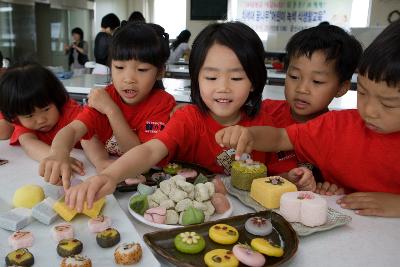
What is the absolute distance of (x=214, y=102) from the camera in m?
1.09

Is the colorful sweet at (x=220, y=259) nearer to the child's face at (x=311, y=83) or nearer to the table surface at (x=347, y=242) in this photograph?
the table surface at (x=347, y=242)

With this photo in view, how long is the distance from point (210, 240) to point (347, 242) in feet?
0.92

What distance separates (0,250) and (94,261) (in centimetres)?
17

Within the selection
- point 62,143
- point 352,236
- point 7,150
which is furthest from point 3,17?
point 352,236

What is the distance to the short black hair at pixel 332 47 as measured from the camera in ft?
4.08

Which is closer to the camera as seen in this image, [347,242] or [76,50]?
[347,242]

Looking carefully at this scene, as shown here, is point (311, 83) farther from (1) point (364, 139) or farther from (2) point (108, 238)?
(2) point (108, 238)

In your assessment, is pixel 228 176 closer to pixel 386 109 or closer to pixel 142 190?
pixel 142 190

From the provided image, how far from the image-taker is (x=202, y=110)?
47.5 inches

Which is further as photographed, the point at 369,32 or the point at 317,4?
the point at 317,4

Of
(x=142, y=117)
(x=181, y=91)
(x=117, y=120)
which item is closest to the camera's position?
(x=117, y=120)

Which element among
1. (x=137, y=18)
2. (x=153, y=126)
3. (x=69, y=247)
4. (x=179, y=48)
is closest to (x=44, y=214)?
(x=69, y=247)

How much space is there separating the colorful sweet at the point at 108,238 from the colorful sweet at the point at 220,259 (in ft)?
0.55

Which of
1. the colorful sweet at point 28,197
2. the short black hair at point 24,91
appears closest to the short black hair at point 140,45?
the short black hair at point 24,91
